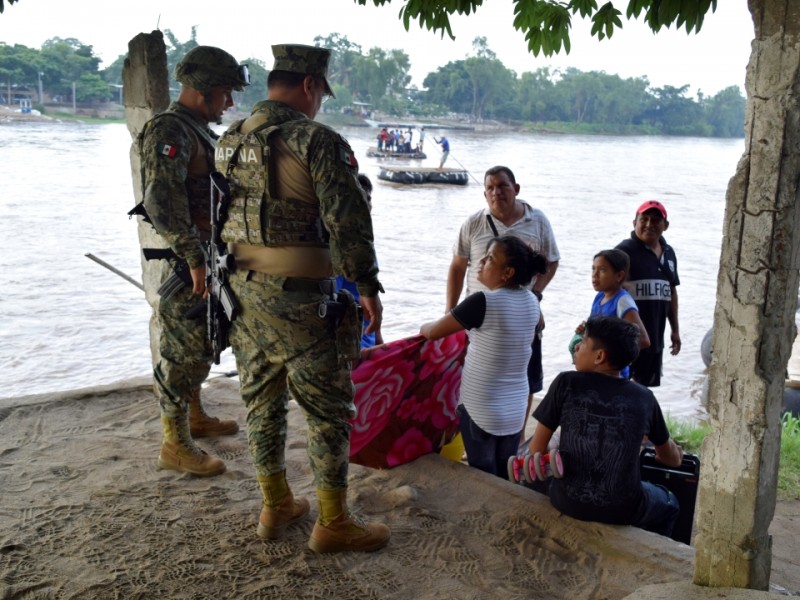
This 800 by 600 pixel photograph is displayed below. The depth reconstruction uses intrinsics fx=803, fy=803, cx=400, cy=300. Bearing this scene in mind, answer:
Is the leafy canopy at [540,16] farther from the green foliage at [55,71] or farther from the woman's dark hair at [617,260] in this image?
the green foliage at [55,71]

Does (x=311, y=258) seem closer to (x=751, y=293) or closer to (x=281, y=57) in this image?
(x=281, y=57)


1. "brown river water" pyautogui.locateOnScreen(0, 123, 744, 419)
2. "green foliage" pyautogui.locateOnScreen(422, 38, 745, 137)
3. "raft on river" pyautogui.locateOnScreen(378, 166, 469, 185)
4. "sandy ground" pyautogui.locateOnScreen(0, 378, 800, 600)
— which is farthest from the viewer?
"green foliage" pyautogui.locateOnScreen(422, 38, 745, 137)

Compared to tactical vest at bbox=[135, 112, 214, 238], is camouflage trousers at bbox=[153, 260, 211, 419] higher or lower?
lower

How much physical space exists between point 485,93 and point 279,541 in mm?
79401

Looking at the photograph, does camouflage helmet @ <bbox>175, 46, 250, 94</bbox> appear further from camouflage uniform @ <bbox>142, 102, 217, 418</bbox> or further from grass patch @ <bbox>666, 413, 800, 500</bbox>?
grass patch @ <bbox>666, 413, 800, 500</bbox>

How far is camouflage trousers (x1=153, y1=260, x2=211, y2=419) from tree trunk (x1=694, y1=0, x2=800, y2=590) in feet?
7.54

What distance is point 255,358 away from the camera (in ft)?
10.5

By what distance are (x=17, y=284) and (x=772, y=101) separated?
41.0 ft

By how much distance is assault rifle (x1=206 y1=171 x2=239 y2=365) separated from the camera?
3.11m

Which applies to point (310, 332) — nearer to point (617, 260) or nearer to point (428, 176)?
point (617, 260)

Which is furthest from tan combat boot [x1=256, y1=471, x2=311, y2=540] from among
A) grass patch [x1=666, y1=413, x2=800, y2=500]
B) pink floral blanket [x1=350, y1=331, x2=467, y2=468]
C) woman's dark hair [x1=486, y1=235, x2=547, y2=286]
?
grass patch [x1=666, y1=413, x2=800, y2=500]

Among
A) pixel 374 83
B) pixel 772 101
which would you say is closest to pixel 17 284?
pixel 772 101

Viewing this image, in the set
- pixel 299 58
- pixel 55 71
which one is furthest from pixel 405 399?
pixel 55 71

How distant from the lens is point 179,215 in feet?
11.7
